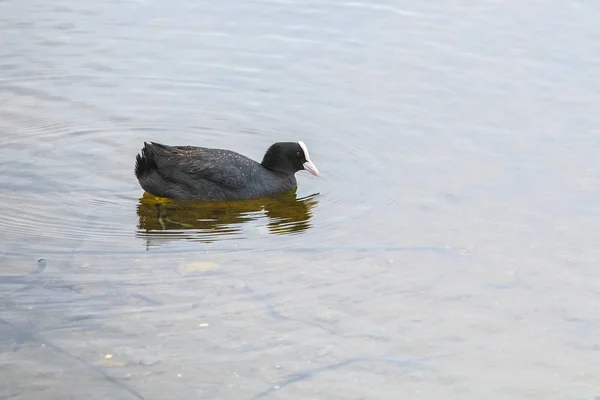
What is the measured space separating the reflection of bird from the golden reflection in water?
94 millimetres

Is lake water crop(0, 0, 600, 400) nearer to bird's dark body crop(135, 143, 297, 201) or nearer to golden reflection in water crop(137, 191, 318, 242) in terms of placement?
golden reflection in water crop(137, 191, 318, 242)

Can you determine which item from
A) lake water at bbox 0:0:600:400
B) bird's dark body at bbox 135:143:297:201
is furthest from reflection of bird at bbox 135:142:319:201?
lake water at bbox 0:0:600:400

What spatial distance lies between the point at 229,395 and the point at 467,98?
6456mm

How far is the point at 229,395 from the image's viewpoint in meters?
5.85

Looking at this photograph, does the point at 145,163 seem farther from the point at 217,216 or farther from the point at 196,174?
the point at 217,216

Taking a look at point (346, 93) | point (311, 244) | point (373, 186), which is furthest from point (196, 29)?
point (311, 244)

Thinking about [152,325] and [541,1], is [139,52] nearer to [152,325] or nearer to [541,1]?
[541,1]

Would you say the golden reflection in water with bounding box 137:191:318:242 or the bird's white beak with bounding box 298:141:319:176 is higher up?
the bird's white beak with bounding box 298:141:319:176

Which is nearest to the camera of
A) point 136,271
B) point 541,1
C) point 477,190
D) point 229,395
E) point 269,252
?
point 229,395

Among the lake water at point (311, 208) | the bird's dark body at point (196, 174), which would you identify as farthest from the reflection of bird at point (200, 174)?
the lake water at point (311, 208)

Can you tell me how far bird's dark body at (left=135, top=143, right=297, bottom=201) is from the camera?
9406 millimetres

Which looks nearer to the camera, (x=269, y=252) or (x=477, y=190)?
(x=269, y=252)

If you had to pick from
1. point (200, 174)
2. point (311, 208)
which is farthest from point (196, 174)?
point (311, 208)

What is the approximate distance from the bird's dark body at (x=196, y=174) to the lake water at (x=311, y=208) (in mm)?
212
